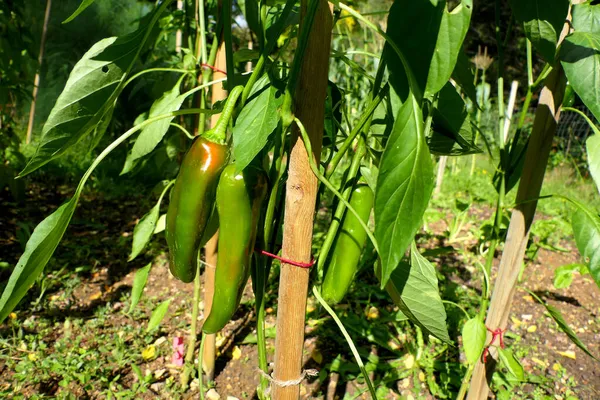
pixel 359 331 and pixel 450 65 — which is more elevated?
pixel 450 65

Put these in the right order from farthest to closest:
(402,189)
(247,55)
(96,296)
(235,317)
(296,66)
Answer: (96,296)
(235,317)
(247,55)
(296,66)
(402,189)

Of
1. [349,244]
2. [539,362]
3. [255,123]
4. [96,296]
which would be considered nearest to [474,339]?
[349,244]

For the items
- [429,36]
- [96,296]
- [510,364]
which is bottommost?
[96,296]

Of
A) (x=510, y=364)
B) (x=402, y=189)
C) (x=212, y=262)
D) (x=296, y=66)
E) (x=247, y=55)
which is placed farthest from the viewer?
(x=212, y=262)

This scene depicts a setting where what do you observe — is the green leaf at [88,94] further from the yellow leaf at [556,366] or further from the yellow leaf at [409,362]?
the yellow leaf at [556,366]

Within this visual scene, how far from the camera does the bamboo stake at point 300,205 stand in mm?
522

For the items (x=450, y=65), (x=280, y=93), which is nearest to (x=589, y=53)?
(x=450, y=65)

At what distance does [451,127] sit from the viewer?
58 centimetres

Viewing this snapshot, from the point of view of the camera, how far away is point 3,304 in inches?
18.0

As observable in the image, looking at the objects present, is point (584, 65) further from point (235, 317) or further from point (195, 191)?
point (235, 317)

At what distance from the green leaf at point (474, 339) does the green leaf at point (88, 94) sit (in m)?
0.71

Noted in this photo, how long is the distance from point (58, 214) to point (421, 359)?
1.22 meters

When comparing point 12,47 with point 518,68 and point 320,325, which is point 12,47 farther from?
point 518,68

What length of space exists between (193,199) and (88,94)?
162mm
